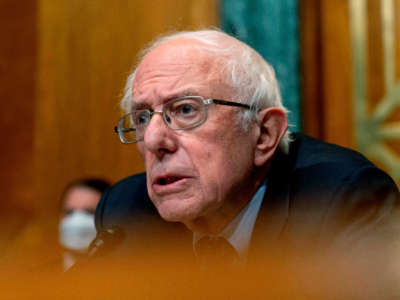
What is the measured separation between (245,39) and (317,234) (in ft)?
5.70

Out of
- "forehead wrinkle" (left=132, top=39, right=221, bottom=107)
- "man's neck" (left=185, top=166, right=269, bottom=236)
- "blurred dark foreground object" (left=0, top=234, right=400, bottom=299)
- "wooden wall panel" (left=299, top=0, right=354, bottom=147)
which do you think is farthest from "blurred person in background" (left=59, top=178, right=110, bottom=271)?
"blurred dark foreground object" (left=0, top=234, right=400, bottom=299)

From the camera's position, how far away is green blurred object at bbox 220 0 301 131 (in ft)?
8.04

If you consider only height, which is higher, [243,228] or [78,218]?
[243,228]

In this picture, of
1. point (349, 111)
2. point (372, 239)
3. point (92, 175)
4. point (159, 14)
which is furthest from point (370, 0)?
point (372, 239)

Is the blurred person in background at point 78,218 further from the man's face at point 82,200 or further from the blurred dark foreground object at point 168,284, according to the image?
the blurred dark foreground object at point 168,284

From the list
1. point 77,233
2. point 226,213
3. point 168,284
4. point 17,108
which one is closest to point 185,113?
point 226,213

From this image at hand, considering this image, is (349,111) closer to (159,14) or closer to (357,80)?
(357,80)

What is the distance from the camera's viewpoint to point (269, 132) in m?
1.07

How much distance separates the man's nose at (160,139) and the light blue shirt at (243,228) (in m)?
0.25

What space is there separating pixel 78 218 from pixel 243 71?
45.9 inches

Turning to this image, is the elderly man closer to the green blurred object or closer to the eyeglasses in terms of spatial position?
the eyeglasses

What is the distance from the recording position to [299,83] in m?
2.53

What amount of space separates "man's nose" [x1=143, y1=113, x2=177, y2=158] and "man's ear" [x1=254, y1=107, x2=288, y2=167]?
0.23 m

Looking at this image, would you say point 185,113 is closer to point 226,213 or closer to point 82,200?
point 226,213
